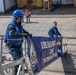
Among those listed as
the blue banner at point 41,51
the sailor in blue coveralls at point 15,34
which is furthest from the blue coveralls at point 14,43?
the blue banner at point 41,51

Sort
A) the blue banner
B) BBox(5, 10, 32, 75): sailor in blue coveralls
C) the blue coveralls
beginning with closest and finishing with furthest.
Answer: BBox(5, 10, 32, 75): sailor in blue coveralls < the blue coveralls < the blue banner

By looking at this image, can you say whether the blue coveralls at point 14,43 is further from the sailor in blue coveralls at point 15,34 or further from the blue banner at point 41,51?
the blue banner at point 41,51

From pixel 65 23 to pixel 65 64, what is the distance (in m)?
10.2

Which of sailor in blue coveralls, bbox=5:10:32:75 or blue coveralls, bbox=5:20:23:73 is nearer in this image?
sailor in blue coveralls, bbox=5:10:32:75

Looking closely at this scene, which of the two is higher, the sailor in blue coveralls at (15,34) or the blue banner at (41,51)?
the sailor in blue coveralls at (15,34)

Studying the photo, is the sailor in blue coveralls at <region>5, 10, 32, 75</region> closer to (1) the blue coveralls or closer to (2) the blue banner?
(1) the blue coveralls

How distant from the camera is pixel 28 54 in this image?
7777 millimetres

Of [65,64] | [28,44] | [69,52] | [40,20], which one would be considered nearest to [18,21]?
[28,44]

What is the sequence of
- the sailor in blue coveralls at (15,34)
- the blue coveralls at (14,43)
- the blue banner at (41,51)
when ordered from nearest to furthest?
the sailor in blue coveralls at (15,34) < the blue coveralls at (14,43) < the blue banner at (41,51)

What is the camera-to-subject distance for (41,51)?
8.53 metres

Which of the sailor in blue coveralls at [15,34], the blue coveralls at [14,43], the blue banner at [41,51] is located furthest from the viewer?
the blue banner at [41,51]

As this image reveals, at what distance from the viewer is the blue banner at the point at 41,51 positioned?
796 cm

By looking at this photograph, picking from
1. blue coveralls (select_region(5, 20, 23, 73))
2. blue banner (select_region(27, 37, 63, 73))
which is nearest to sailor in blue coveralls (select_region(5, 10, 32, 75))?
blue coveralls (select_region(5, 20, 23, 73))

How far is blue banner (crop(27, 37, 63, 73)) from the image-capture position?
26.1 feet
